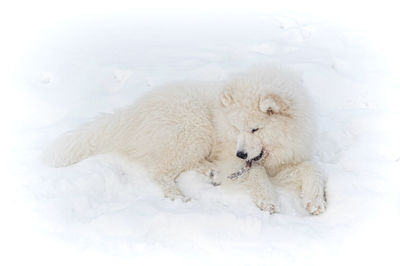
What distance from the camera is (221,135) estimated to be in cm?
401

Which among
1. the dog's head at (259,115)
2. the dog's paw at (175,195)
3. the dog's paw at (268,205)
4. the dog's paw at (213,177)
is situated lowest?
the dog's paw at (213,177)

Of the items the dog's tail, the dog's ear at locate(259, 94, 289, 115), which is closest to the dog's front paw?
the dog's ear at locate(259, 94, 289, 115)

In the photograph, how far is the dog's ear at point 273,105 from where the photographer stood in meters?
3.56

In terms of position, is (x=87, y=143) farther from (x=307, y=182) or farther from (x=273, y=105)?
(x=307, y=182)

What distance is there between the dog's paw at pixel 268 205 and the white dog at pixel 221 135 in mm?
139

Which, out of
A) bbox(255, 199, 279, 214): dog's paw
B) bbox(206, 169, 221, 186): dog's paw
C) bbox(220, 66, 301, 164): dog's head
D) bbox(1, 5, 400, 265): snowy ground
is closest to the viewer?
bbox(1, 5, 400, 265): snowy ground

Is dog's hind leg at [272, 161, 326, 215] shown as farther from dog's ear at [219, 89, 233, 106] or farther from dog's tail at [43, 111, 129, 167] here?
dog's tail at [43, 111, 129, 167]

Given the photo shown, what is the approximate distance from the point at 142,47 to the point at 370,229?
19.1 feet

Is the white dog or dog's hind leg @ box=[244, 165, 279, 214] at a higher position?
the white dog

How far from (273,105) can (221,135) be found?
71 cm

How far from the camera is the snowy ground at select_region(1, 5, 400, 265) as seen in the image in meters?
2.80

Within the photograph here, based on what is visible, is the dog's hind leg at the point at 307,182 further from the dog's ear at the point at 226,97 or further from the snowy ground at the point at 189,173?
the dog's ear at the point at 226,97

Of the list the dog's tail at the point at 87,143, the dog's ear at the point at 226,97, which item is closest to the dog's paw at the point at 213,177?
the dog's ear at the point at 226,97

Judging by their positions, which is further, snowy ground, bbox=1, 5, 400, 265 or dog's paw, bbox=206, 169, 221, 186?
dog's paw, bbox=206, 169, 221, 186
